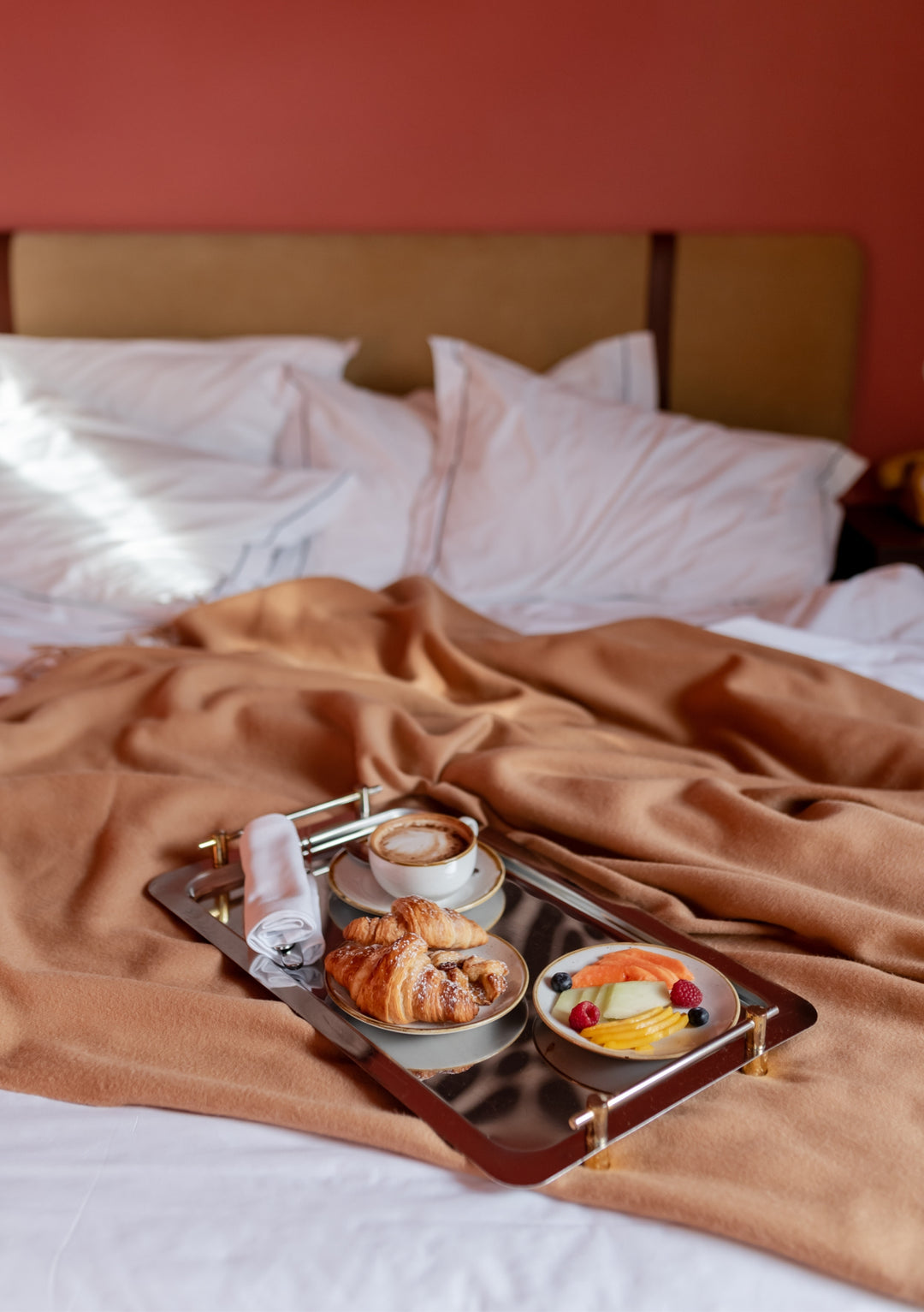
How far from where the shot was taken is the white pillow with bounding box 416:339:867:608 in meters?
2.28

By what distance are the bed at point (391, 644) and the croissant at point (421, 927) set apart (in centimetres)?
12

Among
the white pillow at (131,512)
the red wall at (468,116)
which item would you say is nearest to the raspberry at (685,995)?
the white pillow at (131,512)

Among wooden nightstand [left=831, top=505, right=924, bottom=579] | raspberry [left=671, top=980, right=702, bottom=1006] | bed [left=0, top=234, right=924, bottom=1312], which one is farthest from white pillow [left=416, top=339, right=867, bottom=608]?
raspberry [left=671, top=980, right=702, bottom=1006]

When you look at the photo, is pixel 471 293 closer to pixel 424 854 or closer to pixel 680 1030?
pixel 424 854

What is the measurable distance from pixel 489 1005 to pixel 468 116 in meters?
2.09

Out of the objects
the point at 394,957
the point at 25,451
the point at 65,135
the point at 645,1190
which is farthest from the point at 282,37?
the point at 645,1190

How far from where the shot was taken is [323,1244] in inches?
32.1

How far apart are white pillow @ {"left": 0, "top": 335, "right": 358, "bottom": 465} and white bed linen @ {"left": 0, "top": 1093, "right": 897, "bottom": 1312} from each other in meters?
1.67

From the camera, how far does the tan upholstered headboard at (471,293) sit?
2.53m

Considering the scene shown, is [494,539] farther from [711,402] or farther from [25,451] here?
[25,451]

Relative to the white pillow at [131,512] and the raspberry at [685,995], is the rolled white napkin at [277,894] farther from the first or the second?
the white pillow at [131,512]

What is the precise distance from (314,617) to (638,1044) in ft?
3.54

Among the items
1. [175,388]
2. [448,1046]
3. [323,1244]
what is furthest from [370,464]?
[323,1244]

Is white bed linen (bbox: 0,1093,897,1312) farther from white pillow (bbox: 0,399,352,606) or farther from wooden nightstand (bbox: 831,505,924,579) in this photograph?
wooden nightstand (bbox: 831,505,924,579)
